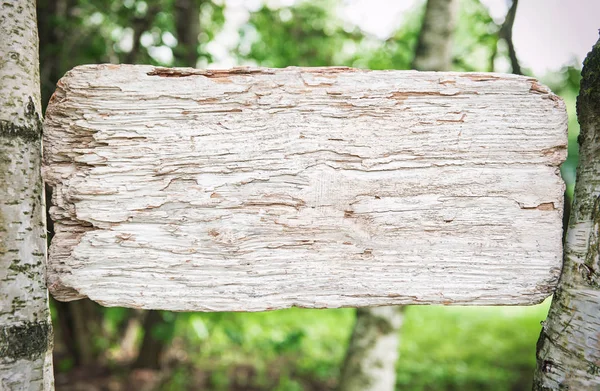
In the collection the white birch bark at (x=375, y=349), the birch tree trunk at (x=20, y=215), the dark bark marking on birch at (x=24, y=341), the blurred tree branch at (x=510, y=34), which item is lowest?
the white birch bark at (x=375, y=349)

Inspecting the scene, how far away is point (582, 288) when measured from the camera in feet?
3.12

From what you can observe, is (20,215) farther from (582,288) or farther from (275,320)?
(275,320)

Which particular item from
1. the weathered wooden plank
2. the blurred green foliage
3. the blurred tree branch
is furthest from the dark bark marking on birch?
the blurred tree branch

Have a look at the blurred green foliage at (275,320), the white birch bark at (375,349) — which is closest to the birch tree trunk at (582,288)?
the blurred green foliage at (275,320)

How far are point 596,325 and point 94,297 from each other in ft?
3.99

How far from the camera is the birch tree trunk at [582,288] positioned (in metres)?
0.93

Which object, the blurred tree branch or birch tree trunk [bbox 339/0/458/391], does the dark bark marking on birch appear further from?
the blurred tree branch

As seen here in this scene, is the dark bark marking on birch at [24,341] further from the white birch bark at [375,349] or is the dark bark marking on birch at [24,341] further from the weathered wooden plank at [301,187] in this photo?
the white birch bark at [375,349]

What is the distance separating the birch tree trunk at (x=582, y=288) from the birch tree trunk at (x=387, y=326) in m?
1.30

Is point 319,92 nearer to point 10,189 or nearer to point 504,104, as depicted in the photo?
point 504,104

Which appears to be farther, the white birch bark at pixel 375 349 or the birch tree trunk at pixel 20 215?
the white birch bark at pixel 375 349

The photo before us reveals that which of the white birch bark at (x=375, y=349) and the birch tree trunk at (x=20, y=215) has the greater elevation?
the birch tree trunk at (x=20, y=215)

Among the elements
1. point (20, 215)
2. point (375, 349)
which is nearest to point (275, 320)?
point (375, 349)

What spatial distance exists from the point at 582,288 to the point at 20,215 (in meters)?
1.36
